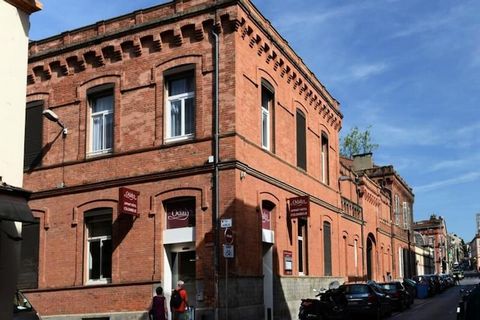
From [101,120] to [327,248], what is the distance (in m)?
12.2

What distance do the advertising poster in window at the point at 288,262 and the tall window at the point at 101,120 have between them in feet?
24.1

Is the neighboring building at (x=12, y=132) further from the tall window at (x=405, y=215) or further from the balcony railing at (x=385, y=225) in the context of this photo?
the tall window at (x=405, y=215)

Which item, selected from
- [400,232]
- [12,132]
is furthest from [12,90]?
[400,232]

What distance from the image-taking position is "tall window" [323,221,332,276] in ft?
91.1

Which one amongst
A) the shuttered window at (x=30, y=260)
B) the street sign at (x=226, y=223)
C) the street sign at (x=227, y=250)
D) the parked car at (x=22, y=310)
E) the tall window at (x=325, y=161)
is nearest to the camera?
the parked car at (x=22, y=310)

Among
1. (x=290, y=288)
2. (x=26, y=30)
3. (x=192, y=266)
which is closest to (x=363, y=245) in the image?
(x=290, y=288)

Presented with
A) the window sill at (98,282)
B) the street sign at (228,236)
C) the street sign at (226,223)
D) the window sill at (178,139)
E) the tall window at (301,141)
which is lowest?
the window sill at (98,282)

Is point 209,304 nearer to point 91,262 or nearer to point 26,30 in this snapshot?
point 91,262

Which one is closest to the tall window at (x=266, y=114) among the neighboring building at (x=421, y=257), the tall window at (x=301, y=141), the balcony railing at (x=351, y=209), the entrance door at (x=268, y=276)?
the tall window at (x=301, y=141)

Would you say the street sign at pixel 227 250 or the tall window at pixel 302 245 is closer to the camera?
the street sign at pixel 227 250

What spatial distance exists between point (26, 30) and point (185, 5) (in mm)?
7505

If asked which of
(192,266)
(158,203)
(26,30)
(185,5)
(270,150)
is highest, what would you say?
(185,5)

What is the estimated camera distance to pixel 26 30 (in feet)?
46.1

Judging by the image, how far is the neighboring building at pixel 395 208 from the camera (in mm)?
49656
